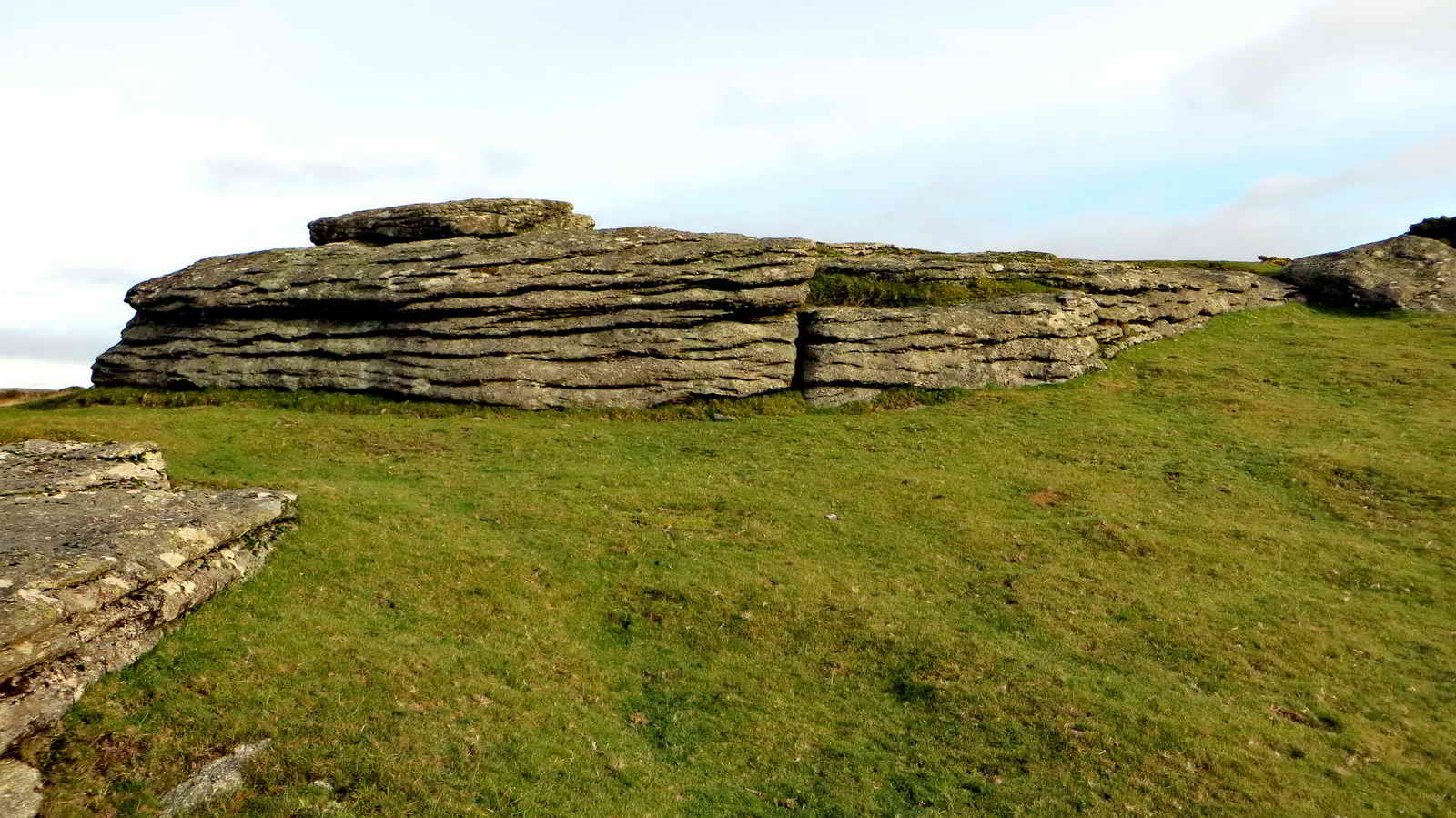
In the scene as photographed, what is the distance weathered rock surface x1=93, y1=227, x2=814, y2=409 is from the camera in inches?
1708

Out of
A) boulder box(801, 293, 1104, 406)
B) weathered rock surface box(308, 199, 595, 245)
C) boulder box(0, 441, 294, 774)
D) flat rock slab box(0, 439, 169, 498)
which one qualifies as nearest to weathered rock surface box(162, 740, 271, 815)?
boulder box(0, 441, 294, 774)

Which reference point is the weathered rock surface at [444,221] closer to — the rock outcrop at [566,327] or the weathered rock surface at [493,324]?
the rock outcrop at [566,327]

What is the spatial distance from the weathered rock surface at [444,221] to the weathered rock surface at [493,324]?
3.80m

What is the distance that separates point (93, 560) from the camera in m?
18.0

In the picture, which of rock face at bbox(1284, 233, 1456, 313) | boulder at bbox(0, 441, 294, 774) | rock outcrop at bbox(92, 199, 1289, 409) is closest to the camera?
boulder at bbox(0, 441, 294, 774)

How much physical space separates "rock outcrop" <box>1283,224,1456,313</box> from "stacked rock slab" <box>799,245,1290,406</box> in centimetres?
1260

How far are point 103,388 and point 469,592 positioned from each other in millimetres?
33702

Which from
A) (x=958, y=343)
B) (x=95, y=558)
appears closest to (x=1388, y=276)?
(x=958, y=343)

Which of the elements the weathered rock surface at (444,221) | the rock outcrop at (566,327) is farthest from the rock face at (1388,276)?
the weathered rock surface at (444,221)

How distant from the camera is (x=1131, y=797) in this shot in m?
17.6

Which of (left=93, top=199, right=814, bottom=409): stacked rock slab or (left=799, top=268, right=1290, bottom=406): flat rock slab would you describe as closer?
(left=93, top=199, right=814, bottom=409): stacked rock slab

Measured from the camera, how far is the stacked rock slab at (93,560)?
51.5 ft

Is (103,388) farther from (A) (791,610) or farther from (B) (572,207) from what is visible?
(A) (791,610)

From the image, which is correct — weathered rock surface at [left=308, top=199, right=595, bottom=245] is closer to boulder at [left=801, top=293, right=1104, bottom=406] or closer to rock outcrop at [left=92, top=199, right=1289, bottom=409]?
rock outcrop at [left=92, top=199, right=1289, bottom=409]
